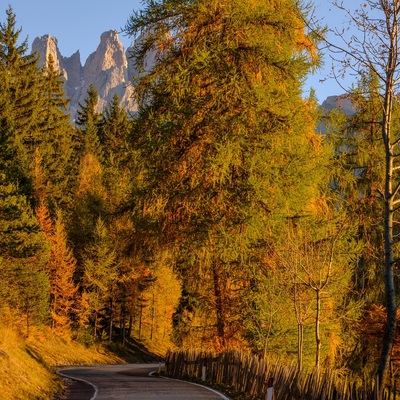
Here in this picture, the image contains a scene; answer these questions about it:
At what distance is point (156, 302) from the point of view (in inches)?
2169

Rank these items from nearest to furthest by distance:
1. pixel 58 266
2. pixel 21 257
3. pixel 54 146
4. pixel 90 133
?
pixel 21 257, pixel 58 266, pixel 54 146, pixel 90 133

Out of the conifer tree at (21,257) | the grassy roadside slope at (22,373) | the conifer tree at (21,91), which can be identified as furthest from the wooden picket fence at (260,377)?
the conifer tree at (21,91)

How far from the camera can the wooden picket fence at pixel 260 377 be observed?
10195 mm

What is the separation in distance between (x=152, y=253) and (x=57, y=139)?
4332 cm

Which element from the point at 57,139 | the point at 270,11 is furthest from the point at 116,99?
the point at 270,11

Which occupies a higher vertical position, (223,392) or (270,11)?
(270,11)

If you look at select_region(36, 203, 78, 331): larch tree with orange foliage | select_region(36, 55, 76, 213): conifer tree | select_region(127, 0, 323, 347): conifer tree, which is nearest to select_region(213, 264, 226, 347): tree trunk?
select_region(127, 0, 323, 347): conifer tree

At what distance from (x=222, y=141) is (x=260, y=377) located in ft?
20.2

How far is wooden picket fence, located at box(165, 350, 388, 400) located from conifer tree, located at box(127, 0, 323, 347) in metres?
1.07

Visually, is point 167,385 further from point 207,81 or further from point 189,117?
point 207,81

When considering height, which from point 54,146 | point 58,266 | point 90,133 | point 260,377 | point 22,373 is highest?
point 90,133

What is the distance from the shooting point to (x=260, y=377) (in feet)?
42.9

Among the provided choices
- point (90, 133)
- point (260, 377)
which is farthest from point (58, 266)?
point (260, 377)

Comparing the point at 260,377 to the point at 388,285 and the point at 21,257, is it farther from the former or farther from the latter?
the point at 21,257
